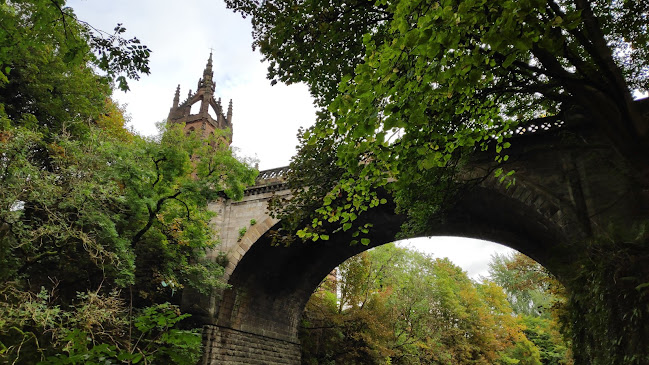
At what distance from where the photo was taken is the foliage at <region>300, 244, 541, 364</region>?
1848 cm

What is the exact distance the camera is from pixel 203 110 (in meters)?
39.2

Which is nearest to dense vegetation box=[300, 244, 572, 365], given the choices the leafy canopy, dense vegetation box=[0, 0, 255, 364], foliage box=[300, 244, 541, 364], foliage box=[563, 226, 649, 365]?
foliage box=[300, 244, 541, 364]

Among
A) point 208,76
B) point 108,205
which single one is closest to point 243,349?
point 108,205

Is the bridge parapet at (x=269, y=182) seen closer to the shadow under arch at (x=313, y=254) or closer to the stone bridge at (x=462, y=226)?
the stone bridge at (x=462, y=226)

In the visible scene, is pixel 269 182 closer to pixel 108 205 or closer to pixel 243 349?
pixel 108 205

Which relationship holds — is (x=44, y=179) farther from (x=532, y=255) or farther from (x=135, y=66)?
(x=532, y=255)

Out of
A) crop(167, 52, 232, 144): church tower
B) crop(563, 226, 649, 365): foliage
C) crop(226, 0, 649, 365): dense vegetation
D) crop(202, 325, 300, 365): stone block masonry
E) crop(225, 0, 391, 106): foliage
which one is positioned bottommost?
→ crop(202, 325, 300, 365): stone block masonry

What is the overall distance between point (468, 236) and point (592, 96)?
10.2 m

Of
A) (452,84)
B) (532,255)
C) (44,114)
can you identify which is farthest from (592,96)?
(44,114)

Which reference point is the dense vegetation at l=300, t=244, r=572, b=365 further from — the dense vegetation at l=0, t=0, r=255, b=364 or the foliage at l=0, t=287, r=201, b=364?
the foliage at l=0, t=287, r=201, b=364

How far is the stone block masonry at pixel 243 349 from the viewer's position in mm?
13695

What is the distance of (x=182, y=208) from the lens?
470 inches

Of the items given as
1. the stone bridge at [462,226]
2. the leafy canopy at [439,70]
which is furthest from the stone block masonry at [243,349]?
the leafy canopy at [439,70]

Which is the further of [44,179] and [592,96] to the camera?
[44,179]
